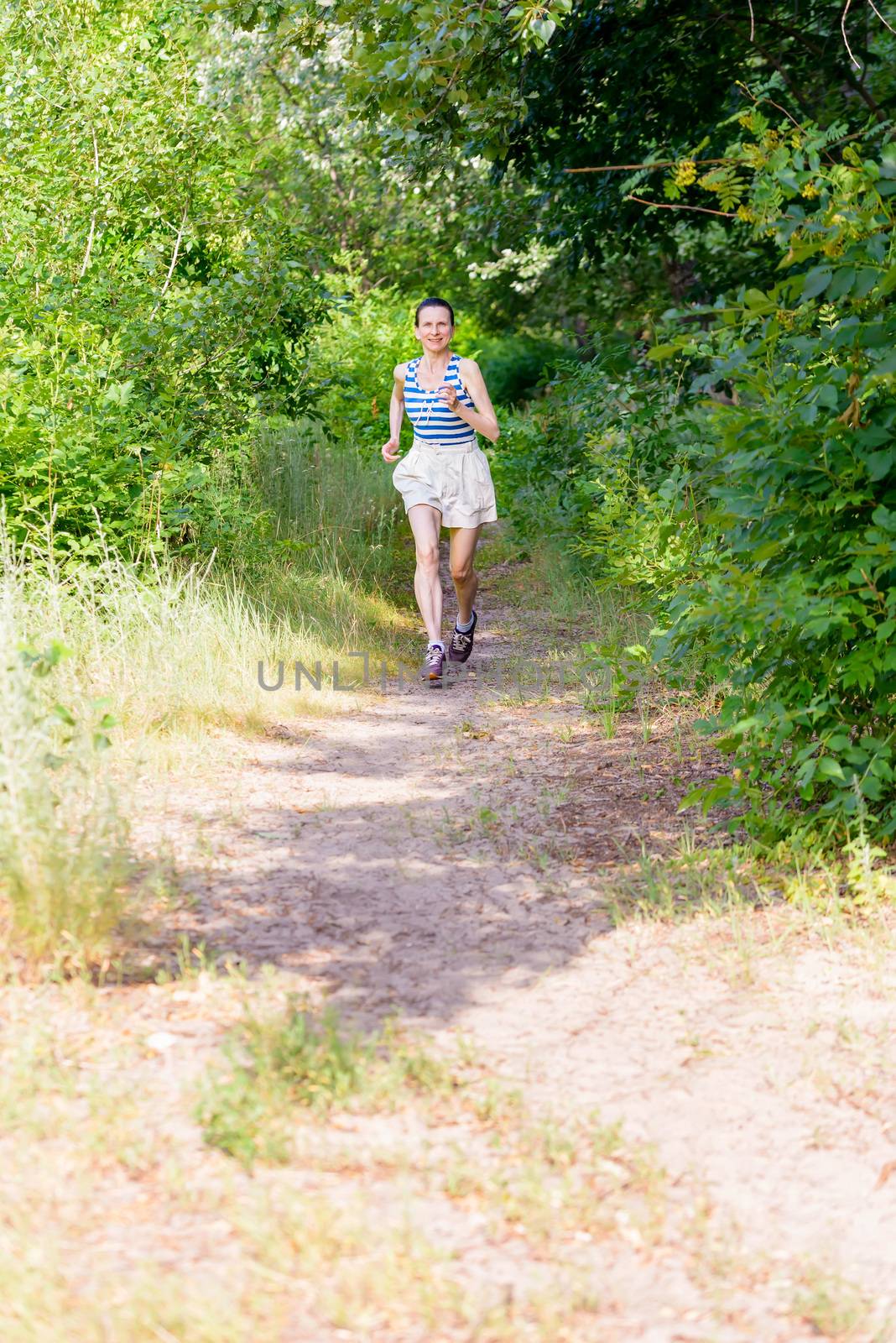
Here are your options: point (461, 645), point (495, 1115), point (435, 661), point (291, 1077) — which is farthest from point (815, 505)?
point (461, 645)

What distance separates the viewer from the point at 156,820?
4719 mm

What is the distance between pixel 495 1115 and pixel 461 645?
4.93 m

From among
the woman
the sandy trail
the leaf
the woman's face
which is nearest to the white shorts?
the woman

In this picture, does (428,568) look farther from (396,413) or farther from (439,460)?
(396,413)

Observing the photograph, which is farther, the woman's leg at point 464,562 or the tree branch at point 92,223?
the tree branch at point 92,223

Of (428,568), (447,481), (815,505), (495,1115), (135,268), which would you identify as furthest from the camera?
(135,268)

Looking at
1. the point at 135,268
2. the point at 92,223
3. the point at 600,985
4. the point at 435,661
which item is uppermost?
the point at 92,223

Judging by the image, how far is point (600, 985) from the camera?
3.71 meters

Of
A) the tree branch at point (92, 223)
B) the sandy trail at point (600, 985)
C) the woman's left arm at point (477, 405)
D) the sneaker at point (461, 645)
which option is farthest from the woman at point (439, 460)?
the tree branch at point (92, 223)

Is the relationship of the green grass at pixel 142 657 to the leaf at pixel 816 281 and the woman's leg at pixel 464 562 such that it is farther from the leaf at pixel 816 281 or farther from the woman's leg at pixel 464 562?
the leaf at pixel 816 281

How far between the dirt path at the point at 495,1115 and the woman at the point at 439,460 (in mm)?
2510

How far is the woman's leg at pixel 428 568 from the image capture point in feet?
24.0

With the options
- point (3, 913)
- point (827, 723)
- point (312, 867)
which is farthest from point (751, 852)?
point (3, 913)

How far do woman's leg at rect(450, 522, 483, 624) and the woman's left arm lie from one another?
21.7 inches
